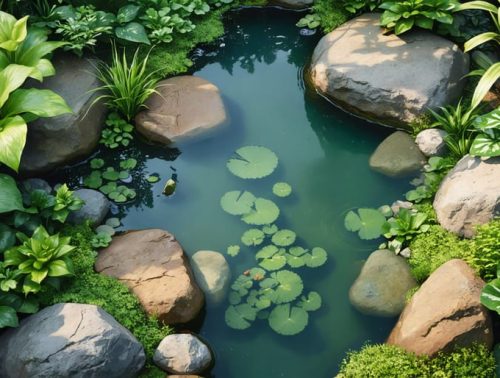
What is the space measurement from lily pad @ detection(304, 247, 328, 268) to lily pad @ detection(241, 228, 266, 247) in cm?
49

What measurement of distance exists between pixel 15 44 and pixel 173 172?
2.07 metres

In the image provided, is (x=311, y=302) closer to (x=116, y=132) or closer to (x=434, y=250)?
(x=434, y=250)

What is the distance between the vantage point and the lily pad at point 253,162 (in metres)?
6.54

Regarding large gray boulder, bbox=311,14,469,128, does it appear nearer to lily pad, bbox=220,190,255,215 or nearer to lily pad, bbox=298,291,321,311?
lily pad, bbox=220,190,255,215

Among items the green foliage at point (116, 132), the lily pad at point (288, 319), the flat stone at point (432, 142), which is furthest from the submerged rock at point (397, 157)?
the green foliage at point (116, 132)

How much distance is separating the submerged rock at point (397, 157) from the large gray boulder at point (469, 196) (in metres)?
0.67

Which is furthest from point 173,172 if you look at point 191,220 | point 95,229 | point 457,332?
point 457,332

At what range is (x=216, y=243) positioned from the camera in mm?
6008

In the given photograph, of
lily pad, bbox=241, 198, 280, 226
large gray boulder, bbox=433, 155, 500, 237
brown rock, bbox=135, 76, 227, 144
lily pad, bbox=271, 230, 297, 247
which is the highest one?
large gray boulder, bbox=433, 155, 500, 237

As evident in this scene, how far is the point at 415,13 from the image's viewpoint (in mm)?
7020

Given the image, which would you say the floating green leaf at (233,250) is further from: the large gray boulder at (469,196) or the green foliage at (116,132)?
the large gray boulder at (469,196)

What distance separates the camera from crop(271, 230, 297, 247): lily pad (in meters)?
5.91

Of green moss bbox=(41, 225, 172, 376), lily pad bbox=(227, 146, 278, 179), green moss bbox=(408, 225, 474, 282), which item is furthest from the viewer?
lily pad bbox=(227, 146, 278, 179)

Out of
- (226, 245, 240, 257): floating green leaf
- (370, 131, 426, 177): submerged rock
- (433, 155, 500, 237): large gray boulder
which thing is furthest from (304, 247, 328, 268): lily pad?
(370, 131, 426, 177): submerged rock
